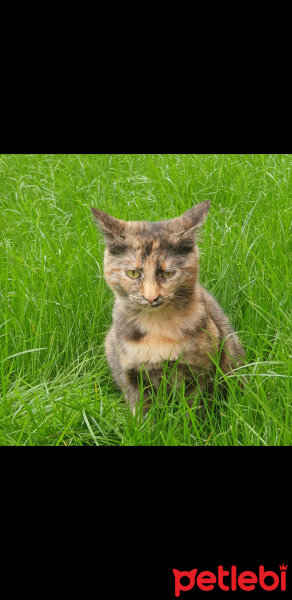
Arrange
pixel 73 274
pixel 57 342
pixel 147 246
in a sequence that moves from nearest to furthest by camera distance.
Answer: pixel 147 246
pixel 57 342
pixel 73 274

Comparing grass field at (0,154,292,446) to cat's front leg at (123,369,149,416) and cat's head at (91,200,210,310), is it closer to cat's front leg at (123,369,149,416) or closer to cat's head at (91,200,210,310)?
cat's front leg at (123,369,149,416)

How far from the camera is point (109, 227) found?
10.5ft

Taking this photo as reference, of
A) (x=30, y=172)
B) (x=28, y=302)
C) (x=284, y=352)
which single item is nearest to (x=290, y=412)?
(x=284, y=352)

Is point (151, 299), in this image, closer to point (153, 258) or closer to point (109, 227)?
point (153, 258)

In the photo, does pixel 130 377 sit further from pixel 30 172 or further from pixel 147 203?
pixel 30 172

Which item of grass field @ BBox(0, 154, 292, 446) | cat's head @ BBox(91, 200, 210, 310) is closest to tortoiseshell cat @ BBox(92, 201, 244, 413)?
cat's head @ BBox(91, 200, 210, 310)

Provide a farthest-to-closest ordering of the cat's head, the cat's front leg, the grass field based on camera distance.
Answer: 1. the cat's front leg
2. the cat's head
3. the grass field

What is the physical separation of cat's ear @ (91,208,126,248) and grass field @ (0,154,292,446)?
50 cm

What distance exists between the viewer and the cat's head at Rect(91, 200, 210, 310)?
307 cm

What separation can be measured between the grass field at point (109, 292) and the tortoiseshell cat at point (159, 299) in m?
0.19

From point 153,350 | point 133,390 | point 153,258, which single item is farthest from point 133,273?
point 133,390

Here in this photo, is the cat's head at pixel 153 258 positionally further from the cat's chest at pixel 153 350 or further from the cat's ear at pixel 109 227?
the cat's chest at pixel 153 350

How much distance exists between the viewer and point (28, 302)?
153 inches

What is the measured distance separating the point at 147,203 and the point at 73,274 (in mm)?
1025
